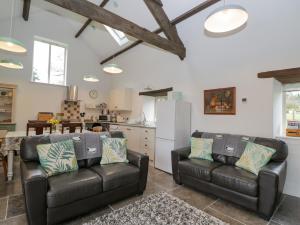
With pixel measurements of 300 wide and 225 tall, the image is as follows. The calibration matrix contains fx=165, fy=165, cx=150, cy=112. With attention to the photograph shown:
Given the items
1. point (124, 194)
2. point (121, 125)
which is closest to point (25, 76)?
point (121, 125)

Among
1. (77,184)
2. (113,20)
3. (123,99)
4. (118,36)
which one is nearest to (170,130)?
(77,184)

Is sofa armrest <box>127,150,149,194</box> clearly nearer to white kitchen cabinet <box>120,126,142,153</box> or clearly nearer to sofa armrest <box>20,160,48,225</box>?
sofa armrest <box>20,160,48,225</box>

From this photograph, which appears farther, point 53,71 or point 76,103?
point 76,103

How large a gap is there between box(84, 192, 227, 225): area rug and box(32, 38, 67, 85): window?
5.42 m

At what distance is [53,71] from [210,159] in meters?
5.94

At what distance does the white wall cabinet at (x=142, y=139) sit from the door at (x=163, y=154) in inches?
9.5

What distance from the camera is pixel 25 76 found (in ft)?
17.4

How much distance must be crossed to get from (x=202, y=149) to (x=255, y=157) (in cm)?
90

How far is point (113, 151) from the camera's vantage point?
2.77 metres

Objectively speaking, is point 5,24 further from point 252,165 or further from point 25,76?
point 252,165

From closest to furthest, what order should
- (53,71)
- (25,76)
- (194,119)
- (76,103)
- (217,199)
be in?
(217,199) < (194,119) < (25,76) < (53,71) < (76,103)

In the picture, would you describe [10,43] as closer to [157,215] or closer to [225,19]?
[225,19]

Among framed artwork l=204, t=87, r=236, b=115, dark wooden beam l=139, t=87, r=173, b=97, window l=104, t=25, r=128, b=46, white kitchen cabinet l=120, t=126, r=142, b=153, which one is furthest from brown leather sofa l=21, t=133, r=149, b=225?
window l=104, t=25, r=128, b=46

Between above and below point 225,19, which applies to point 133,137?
below
